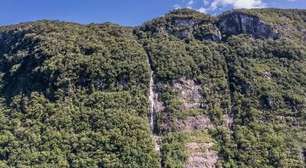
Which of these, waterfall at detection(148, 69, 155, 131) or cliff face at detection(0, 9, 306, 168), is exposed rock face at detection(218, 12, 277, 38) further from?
waterfall at detection(148, 69, 155, 131)

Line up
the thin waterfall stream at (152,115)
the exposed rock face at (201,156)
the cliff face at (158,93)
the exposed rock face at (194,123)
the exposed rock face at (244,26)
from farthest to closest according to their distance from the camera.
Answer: the exposed rock face at (244,26)
the exposed rock face at (194,123)
the thin waterfall stream at (152,115)
the cliff face at (158,93)
the exposed rock face at (201,156)

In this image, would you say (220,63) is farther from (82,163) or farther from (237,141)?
(82,163)

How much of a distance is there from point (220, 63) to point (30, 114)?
179 feet

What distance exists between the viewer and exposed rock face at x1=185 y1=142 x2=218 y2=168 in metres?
142

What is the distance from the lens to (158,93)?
157 metres

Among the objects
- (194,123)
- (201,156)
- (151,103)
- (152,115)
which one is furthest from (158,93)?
(201,156)

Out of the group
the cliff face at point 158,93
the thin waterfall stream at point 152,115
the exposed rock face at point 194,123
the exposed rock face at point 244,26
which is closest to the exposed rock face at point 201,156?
the cliff face at point 158,93

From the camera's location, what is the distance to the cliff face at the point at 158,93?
469 ft

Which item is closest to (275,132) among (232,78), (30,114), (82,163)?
(232,78)

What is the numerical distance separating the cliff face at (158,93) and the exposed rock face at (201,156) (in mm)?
258

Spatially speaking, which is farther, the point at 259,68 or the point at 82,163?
the point at 259,68

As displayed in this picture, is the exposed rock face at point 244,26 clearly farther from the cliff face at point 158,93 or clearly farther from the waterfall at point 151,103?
the waterfall at point 151,103

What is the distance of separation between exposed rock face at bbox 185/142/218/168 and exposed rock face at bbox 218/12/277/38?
45.4m

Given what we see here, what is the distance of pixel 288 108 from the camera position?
513 feet
